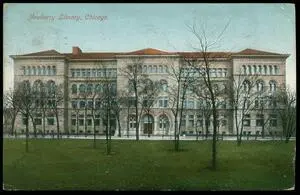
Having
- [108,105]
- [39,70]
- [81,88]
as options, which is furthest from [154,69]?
[39,70]

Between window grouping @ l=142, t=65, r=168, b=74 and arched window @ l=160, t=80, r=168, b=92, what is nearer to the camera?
window grouping @ l=142, t=65, r=168, b=74

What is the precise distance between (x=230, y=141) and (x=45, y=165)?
431 cm

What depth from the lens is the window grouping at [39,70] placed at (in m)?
10.2

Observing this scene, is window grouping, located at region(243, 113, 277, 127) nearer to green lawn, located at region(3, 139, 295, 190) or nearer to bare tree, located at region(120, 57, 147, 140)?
green lawn, located at region(3, 139, 295, 190)

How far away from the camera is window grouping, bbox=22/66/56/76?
10211 millimetres

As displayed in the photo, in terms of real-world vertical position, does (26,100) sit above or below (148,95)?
below

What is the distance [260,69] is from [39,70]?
512 centimetres

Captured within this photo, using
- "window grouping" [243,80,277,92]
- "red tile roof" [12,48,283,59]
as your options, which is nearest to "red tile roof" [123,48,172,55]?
"red tile roof" [12,48,283,59]

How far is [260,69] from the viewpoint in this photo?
10.4 meters

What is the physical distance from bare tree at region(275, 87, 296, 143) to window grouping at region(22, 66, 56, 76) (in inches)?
208

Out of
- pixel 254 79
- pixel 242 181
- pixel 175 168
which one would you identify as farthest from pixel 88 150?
pixel 254 79

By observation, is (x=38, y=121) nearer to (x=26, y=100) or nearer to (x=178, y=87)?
(x=26, y=100)

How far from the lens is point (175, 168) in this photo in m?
10.1
